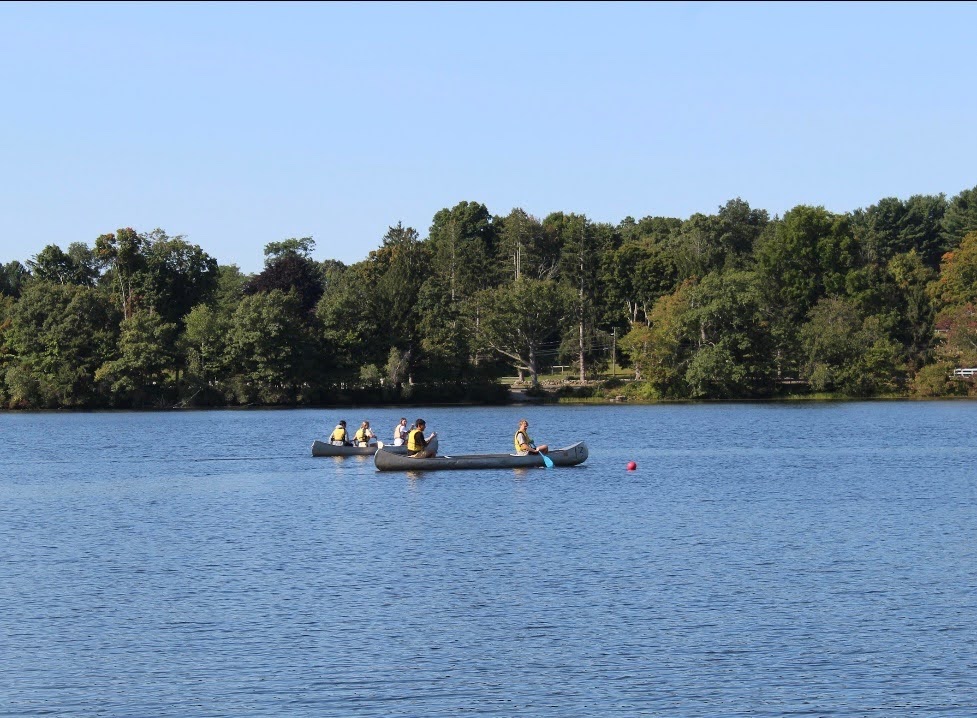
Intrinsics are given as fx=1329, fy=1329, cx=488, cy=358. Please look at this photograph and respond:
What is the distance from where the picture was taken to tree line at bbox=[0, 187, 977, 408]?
10975 cm

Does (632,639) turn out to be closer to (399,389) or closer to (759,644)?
(759,644)

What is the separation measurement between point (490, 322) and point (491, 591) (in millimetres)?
91966

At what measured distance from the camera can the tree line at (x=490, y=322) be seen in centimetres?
10975

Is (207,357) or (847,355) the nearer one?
(207,357)

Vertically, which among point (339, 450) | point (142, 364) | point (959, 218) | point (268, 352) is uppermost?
point (959, 218)

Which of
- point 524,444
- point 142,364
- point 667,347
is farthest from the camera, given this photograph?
point 667,347

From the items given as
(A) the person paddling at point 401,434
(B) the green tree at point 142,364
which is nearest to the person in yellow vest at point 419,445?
(A) the person paddling at point 401,434

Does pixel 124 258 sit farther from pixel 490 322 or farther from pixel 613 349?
pixel 613 349

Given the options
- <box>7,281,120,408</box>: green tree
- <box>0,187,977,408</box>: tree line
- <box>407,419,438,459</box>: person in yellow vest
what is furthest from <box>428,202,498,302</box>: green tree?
<box>407,419,438,459</box>: person in yellow vest

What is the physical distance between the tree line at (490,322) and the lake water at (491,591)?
5801 cm

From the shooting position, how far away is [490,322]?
385 ft

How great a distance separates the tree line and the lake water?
58008 millimetres

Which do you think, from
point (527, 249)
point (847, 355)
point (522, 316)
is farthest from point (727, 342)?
point (527, 249)

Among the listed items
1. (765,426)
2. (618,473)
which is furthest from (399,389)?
(618,473)
